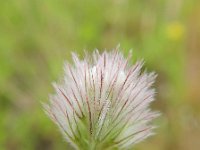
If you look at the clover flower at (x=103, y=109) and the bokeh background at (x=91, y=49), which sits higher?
the bokeh background at (x=91, y=49)

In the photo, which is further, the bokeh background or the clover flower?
the bokeh background

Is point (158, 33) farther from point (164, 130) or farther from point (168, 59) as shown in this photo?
point (164, 130)

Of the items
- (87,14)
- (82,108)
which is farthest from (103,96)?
(87,14)

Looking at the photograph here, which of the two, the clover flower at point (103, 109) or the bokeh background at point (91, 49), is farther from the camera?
the bokeh background at point (91, 49)

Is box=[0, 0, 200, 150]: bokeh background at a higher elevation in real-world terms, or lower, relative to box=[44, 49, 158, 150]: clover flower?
higher

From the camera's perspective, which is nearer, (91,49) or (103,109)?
(103,109)
